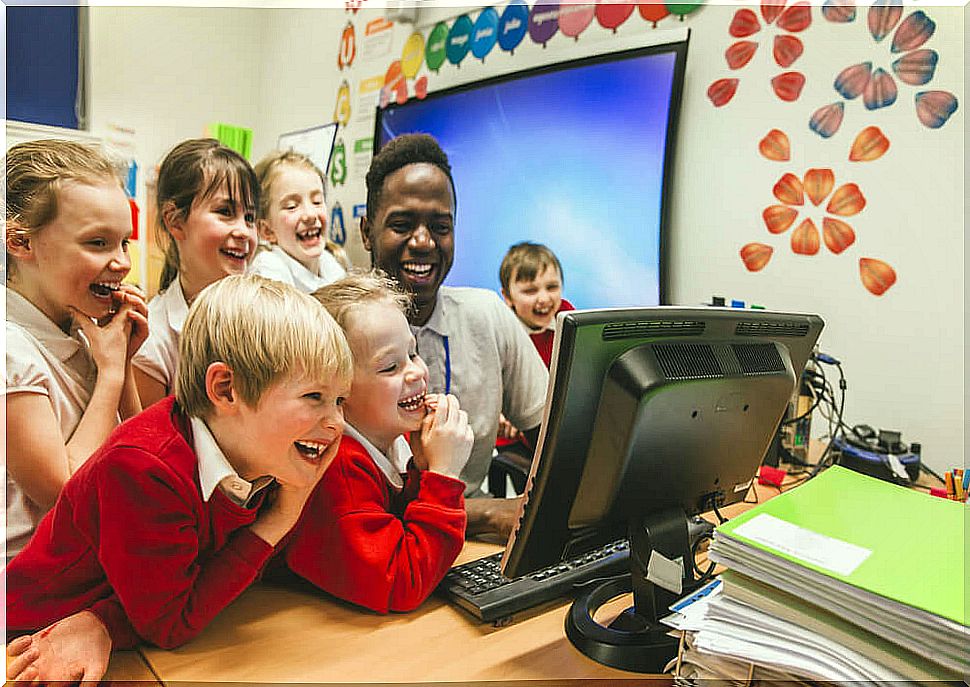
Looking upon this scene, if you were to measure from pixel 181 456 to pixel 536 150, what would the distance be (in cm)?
203

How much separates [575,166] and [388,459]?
5.37ft

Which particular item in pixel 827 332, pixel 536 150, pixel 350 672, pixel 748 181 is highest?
pixel 536 150

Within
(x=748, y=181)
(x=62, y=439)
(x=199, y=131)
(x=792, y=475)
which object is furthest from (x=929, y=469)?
(x=199, y=131)

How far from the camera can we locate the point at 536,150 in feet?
8.58

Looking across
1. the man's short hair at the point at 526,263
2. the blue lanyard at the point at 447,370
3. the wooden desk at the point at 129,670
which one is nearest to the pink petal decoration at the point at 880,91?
the man's short hair at the point at 526,263

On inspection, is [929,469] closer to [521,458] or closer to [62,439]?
[521,458]

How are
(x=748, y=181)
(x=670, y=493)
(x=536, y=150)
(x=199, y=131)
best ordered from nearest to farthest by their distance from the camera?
(x=670, y=493), (x=748, y=181), (x=536, y=150), (x=199, y=131)

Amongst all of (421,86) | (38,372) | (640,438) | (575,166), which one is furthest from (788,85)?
(38,372)

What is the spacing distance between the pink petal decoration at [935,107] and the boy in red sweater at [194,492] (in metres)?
1.57

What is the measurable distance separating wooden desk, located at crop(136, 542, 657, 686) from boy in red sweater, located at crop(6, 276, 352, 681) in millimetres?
55

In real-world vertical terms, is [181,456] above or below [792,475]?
above

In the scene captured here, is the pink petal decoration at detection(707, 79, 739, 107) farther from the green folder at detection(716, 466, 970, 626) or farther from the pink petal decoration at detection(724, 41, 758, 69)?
the green folder at detection(716, 466, 970, 626)

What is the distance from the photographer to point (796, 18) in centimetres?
196

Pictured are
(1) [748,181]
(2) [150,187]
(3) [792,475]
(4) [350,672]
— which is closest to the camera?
(4) [350,672]
